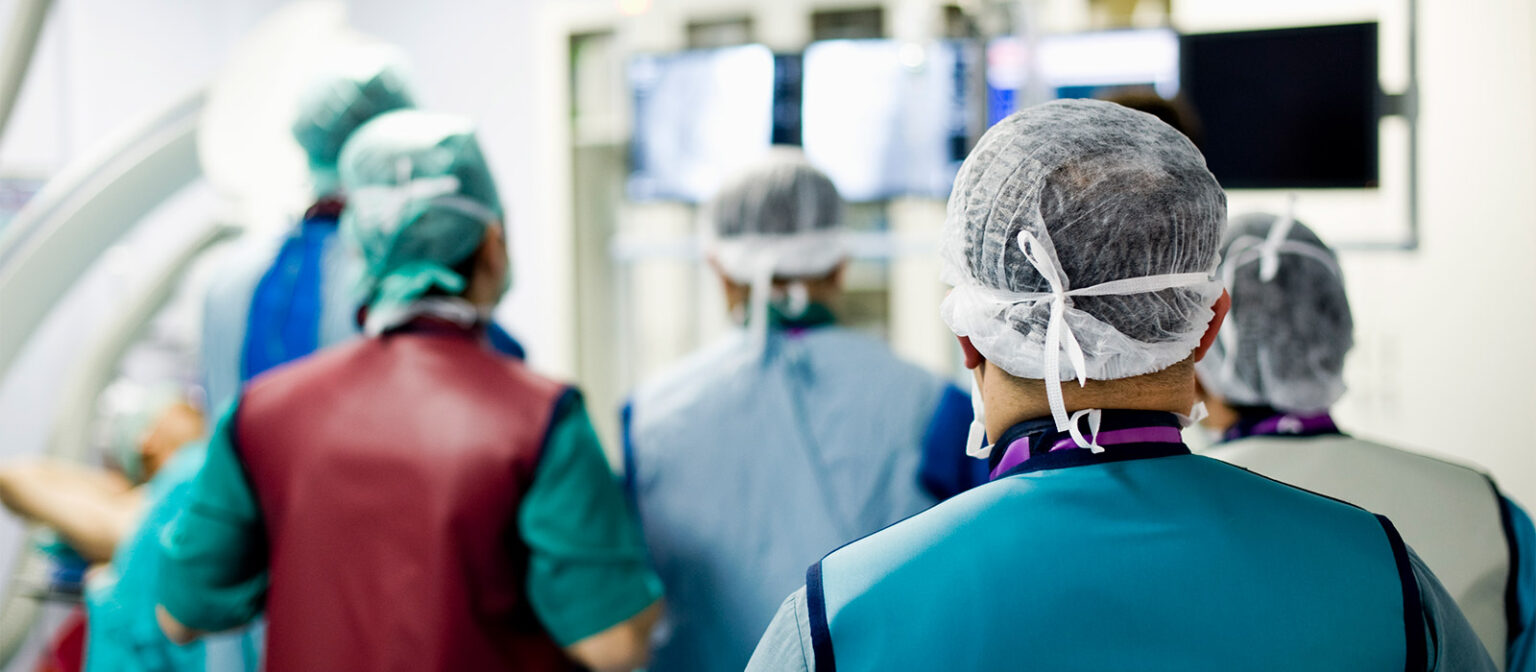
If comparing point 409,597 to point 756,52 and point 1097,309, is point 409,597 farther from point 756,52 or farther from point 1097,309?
point 756,52

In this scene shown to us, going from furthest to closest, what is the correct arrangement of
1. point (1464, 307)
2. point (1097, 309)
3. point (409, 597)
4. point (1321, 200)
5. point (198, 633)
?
point (1321, 200), point (1464, 307), point (198, 633), point (409, 597), point (1097, 309)

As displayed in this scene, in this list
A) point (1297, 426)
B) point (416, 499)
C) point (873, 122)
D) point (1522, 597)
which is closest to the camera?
point (1522, 597)

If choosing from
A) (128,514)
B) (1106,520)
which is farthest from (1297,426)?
(128,514)

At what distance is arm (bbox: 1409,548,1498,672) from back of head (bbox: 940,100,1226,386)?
235 millimetres

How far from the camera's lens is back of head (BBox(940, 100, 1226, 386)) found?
813mm

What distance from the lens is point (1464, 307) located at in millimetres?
2162

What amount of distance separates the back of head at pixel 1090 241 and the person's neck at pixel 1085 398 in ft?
0.05

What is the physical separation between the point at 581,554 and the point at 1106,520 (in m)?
0.79

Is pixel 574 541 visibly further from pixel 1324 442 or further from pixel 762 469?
pixel 1324 442

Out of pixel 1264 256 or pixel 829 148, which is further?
pixel 829 148

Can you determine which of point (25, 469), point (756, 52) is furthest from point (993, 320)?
point (25, 469)

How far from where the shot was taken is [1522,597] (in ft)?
3.85

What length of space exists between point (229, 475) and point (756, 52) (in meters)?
1.51

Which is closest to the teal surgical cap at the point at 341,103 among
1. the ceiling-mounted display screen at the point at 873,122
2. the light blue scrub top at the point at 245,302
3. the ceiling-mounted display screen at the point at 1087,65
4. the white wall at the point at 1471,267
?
the light blue scrub top at the point at 245,302
